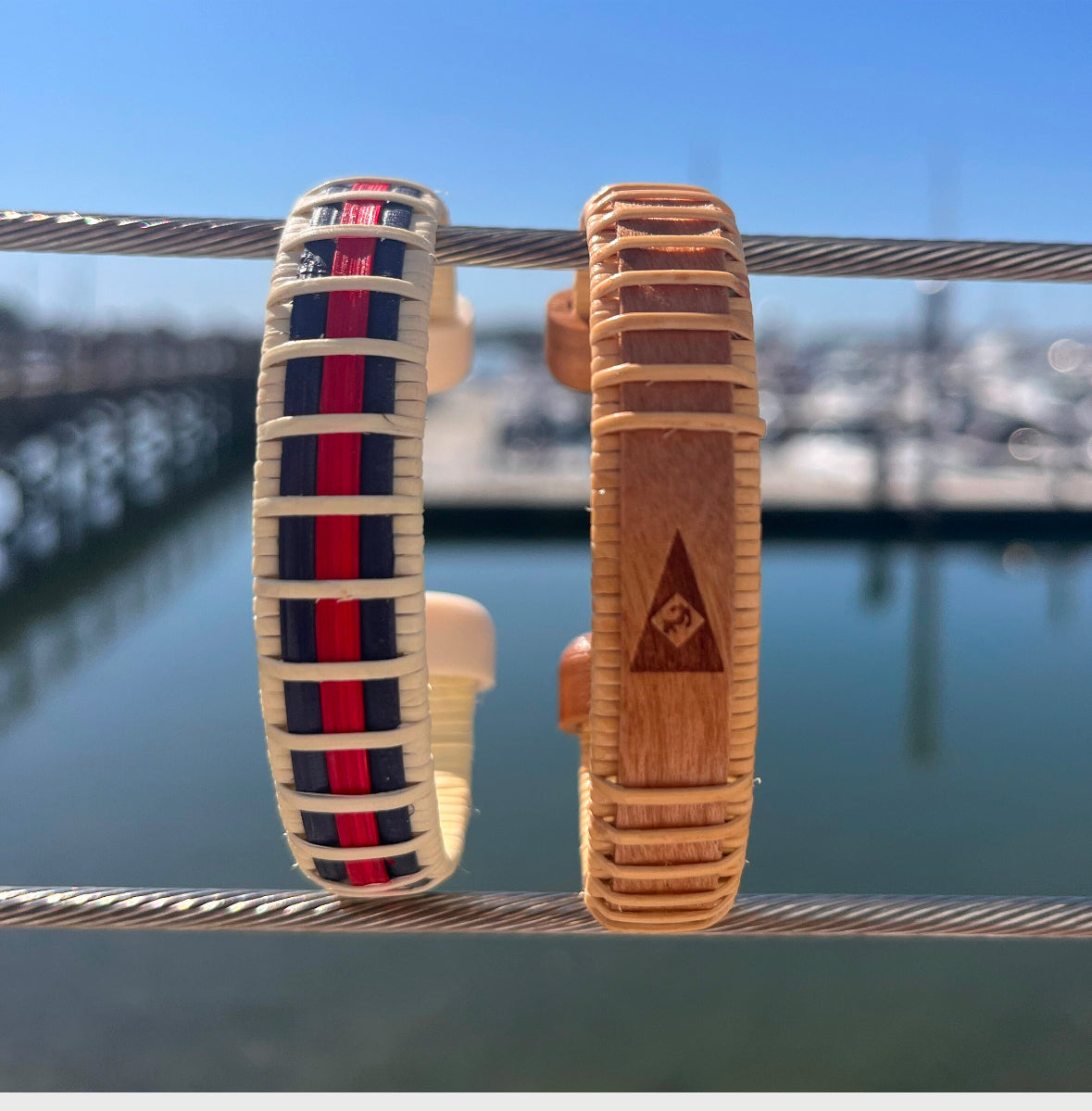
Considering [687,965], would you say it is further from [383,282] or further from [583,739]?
[383,282]

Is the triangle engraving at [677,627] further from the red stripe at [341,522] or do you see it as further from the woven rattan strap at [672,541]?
the red stripe at [341,522]

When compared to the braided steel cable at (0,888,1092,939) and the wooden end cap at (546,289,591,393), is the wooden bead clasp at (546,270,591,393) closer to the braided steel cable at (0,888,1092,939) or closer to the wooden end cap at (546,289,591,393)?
the wooden end cap at (546,289,591,393)

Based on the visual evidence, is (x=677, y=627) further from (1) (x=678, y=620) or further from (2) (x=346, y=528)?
(2) (x=346, y=528)

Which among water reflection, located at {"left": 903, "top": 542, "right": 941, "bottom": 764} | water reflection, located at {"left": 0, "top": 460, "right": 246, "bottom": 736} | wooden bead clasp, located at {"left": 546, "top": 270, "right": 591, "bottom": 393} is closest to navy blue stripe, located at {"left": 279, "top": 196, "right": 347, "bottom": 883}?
wooden bead clasp, located at {"left": 546, "top": 270, "right": 591, "bottom": 393}

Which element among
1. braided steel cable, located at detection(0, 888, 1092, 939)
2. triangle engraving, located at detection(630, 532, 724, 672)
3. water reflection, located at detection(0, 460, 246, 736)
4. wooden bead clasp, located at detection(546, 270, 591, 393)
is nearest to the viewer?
triangle engraving, located at detection(630, 532, 724, 672)

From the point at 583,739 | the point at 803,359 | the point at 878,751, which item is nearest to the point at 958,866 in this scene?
the point at 878,751

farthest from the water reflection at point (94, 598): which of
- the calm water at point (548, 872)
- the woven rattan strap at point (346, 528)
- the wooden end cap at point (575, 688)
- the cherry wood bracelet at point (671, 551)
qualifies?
the cherry wood bracelet at point (671, 551)

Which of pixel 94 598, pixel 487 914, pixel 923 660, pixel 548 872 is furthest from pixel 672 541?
pixel 94 598
